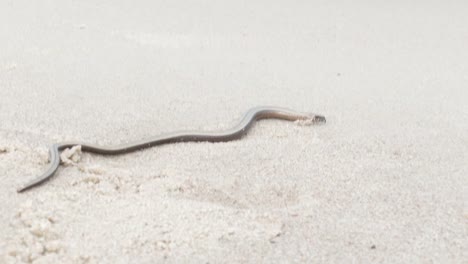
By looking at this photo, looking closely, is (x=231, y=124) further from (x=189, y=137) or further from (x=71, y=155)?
(x=71, y=155)

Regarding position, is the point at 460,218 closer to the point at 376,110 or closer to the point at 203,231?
the point at 203,231

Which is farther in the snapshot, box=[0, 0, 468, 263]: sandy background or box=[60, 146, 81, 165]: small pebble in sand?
box=[60, 146, 81, 165]: small pebble in sand

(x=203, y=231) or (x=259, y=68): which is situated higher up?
(x=259, y=68)

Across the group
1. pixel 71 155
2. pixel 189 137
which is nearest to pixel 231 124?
pixel 189 137

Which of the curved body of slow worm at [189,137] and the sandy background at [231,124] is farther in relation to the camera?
the curved body of slow worm at [189,137]

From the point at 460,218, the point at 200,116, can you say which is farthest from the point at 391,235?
the point at 200,116
